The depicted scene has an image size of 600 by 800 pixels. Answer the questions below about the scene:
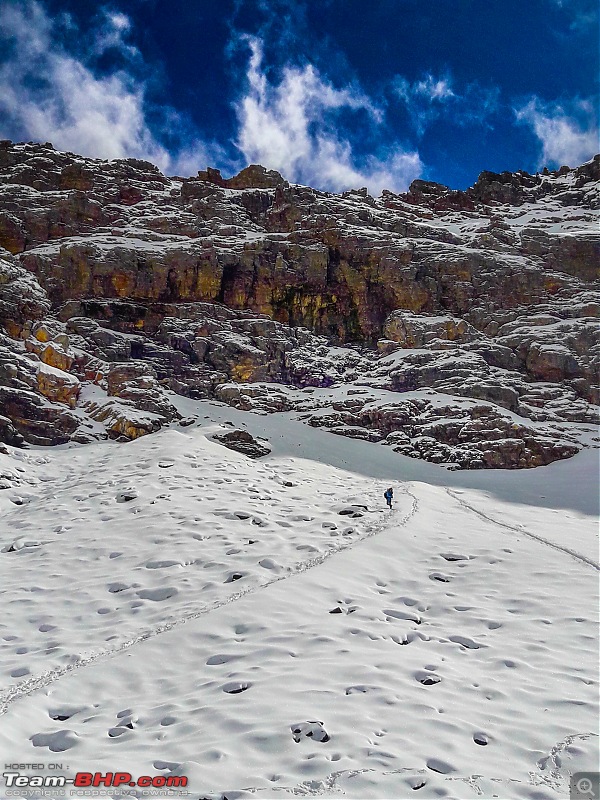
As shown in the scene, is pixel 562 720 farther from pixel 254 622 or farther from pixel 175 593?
pixel 175 593

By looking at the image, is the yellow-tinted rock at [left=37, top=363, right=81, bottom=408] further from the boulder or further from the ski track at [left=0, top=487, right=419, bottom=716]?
the ski track at [left=0, top=487, right=419, bottom=716]

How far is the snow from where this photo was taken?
459cm

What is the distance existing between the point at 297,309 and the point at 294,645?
5421 centimetres

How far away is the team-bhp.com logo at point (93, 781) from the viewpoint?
4.26 m

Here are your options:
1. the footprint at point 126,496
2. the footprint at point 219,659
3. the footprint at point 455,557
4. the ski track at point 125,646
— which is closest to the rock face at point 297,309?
the footprint at point 126,496

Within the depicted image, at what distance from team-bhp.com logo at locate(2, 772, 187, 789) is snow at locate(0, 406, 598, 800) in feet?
0.32

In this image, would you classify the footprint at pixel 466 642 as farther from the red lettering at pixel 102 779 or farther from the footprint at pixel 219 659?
the red lettering at pixel 102 779

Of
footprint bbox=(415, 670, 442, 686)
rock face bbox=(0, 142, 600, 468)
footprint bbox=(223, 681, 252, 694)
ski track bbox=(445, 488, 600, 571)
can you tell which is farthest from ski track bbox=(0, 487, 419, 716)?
rock face bbox=(0, 142, 600, 468)

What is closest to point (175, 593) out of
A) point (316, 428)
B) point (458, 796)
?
point (458, 796)

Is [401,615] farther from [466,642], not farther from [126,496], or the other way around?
[126,496]

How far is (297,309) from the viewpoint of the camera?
194ft

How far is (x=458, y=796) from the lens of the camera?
404cm

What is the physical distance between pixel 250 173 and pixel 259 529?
7529 cm

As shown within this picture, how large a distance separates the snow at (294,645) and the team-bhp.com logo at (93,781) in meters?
0.10
